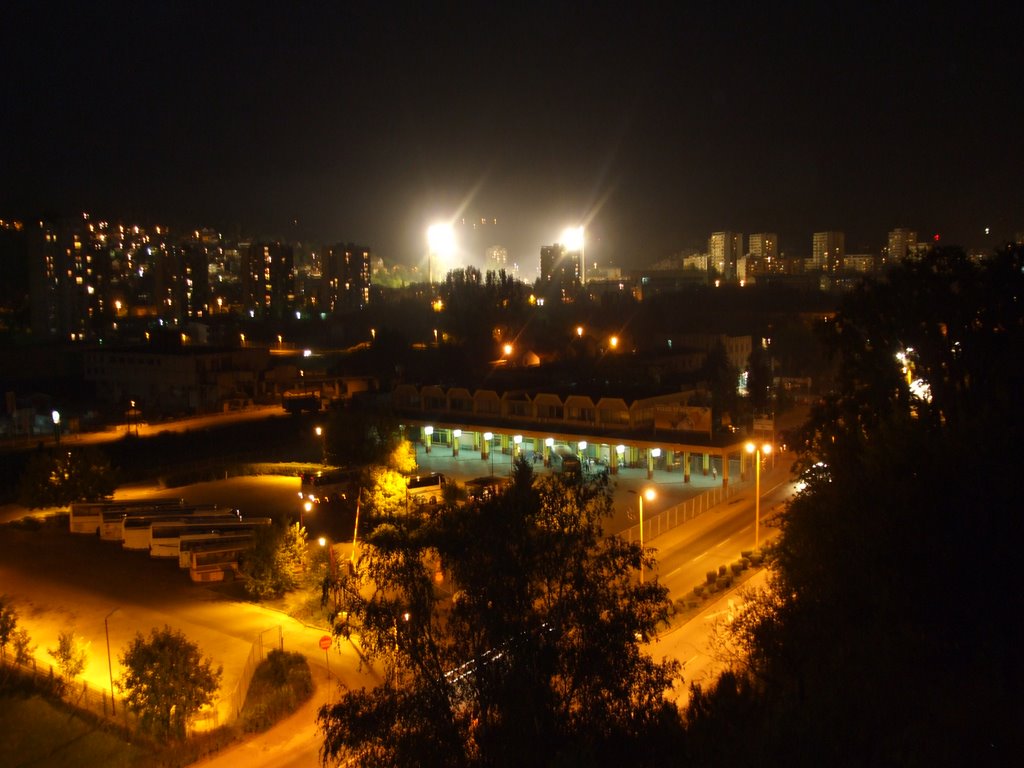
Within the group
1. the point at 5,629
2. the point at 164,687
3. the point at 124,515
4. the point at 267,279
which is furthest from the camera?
the point at 267,279

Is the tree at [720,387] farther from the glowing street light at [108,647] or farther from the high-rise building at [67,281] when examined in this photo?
the high-rise building at [67,281]

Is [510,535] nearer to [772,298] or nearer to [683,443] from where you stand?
[683,443]

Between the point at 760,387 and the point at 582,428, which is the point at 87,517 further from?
the point at 760,387

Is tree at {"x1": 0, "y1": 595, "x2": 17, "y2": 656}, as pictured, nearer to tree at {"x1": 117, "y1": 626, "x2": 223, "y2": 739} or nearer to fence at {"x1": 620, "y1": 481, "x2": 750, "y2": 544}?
tree at {"x1": 117, "y1": 626, "x2": 223, "y2": 739}

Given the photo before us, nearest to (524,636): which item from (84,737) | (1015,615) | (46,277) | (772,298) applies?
(1015,615)

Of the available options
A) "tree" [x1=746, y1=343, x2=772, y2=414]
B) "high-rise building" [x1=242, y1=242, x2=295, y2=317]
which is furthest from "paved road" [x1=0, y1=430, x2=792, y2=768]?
"high-rise building" [x1=242, y1=242, x2=295, y2=317]

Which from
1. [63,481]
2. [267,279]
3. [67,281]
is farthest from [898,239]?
[63,481]
